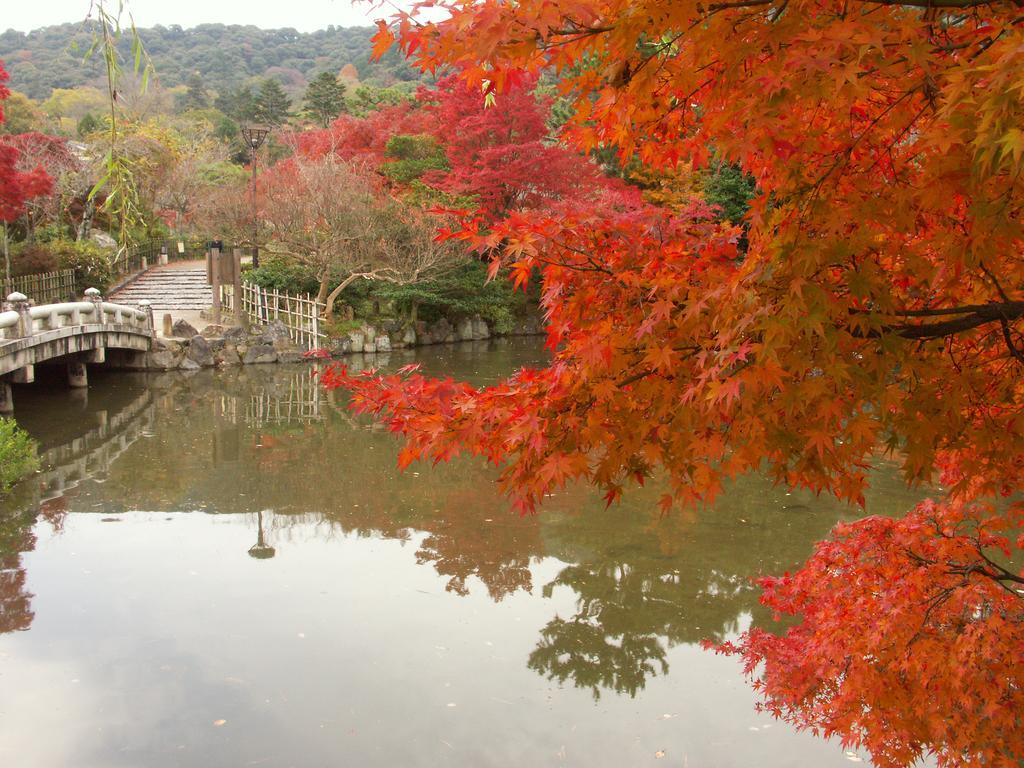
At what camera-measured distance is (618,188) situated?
1972cm

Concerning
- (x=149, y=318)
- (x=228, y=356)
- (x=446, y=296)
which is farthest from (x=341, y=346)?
(x=149, y=318)

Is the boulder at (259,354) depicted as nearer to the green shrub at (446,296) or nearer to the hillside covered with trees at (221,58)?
the green shrub at (446,296)

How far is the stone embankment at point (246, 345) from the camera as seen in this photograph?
15164mm

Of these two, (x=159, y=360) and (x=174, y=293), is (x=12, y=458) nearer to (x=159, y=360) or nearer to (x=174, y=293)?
(x=159, y=360)

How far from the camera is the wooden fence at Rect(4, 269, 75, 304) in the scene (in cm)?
1504

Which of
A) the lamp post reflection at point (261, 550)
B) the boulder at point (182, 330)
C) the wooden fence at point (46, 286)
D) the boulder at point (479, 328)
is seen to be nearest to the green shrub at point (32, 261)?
the wooden fence at point (46, 286)

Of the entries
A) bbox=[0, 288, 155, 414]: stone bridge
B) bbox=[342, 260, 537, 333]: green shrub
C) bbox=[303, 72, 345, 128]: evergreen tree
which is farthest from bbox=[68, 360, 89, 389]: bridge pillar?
bbox=[303, 72, 345, 128]: evergreen tree

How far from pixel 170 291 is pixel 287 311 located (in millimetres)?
4062

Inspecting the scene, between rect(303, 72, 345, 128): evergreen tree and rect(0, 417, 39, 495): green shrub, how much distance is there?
2834 cm

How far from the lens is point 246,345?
16109mm

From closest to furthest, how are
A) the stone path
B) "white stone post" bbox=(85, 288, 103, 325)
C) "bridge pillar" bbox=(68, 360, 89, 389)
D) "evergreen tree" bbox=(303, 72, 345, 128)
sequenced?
"white stone post" bbox=(85, 288, 103, 325) → "bridge pillar" bbox=(68, 360, 89, 389) → the stone path → "evergreen tree" bbox=(303, 72, 345, 128)

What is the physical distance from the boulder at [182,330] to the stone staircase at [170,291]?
2308 mm

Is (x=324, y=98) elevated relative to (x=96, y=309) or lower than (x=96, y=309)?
elevated

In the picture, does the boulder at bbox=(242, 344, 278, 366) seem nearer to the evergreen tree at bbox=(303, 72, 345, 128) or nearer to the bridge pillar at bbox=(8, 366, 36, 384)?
the bridge pillar at bbox=(8, 366, 36, 384)
